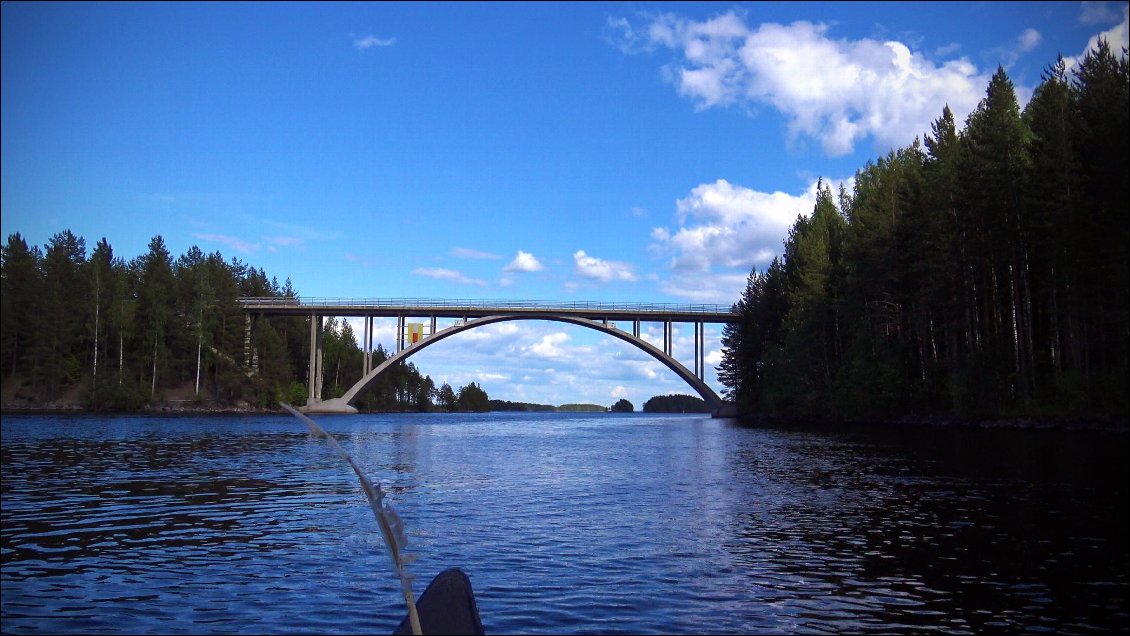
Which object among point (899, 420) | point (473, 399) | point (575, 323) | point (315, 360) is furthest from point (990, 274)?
point (473, 399)

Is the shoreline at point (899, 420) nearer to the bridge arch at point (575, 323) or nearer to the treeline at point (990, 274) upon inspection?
the treeline at point (990, 274)

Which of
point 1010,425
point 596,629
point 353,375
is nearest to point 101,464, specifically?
point 596,629

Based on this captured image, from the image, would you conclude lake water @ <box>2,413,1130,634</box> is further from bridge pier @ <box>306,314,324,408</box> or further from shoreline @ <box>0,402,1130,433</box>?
A: bridge pier @ <box>306,314,324,408</box>

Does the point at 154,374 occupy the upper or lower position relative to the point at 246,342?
lower

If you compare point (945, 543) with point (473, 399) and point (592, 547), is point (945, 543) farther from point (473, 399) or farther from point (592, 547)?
point (473, 399)

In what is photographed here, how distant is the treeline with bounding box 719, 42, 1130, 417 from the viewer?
3041 centimetres

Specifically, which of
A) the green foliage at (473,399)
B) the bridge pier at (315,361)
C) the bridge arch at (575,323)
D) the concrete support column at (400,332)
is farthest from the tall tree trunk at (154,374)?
the green foliage at (473,399)

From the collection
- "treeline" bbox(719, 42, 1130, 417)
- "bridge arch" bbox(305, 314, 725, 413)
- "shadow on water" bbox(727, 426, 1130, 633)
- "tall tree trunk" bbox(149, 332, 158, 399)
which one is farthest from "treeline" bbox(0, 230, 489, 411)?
"shadow on water" bbox(727, 426, 1130, 633)

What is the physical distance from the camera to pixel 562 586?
329 inches

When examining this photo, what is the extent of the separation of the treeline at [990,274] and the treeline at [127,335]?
53815mm

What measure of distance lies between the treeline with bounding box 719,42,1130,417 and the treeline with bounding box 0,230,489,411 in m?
53.8

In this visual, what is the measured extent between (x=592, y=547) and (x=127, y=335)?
7580 cm

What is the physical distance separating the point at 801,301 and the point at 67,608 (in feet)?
194

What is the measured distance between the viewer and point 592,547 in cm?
1056
